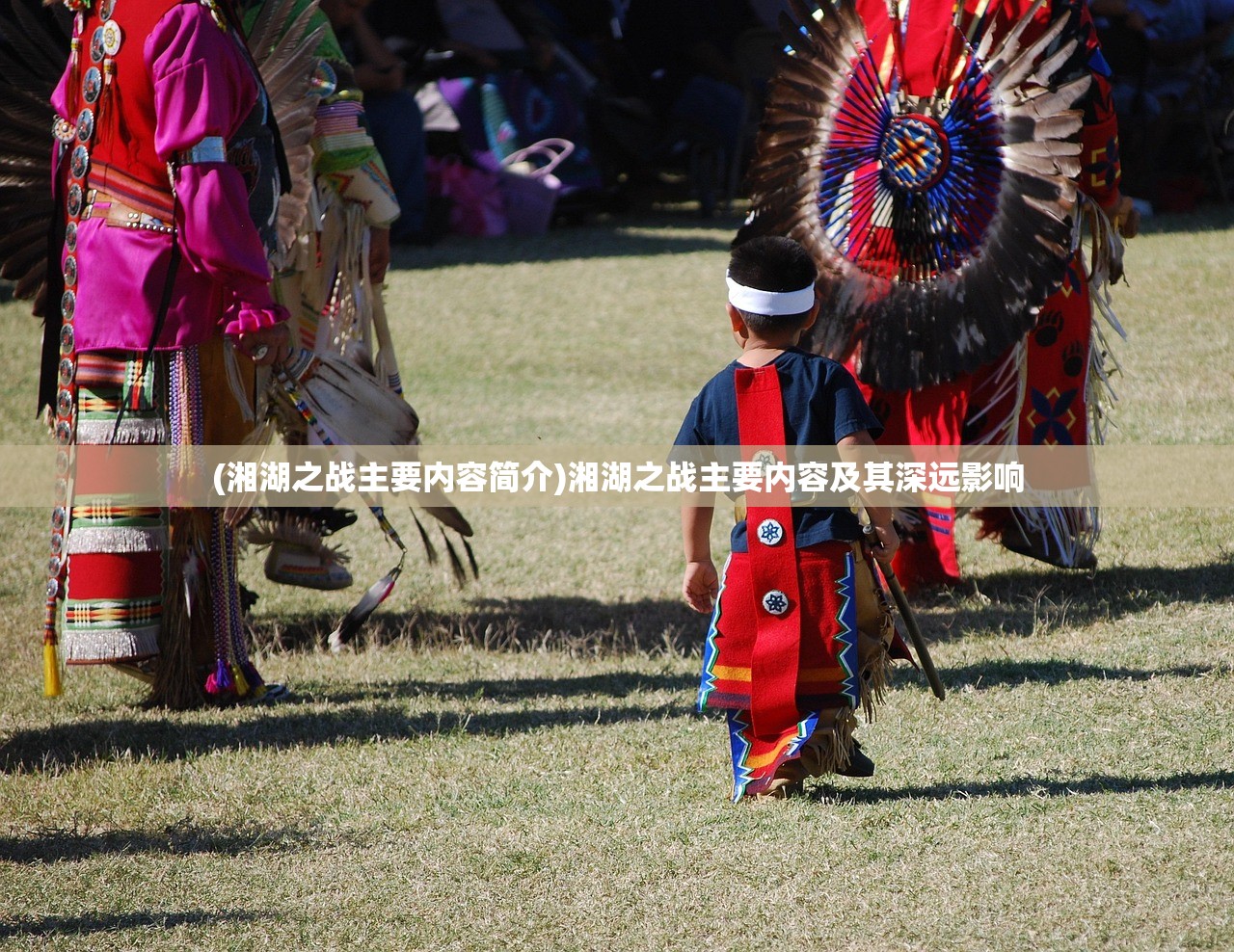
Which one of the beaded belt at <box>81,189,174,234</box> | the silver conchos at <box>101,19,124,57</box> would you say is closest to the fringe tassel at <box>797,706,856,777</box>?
the beaded belt at <box>81,189,174,234</box>

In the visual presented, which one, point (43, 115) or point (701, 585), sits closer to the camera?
point (701, 585)

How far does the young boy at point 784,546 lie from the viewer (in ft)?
8.79

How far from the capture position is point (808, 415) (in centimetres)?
266

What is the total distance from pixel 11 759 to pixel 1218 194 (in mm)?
9578

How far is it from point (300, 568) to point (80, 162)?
146 cm

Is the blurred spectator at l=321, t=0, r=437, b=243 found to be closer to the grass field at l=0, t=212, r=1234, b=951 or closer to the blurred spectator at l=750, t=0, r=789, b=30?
the blurred spectator at l=750, t=0, r=789, b=30

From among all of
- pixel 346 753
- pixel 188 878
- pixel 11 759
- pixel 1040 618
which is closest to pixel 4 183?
pixel 11 759

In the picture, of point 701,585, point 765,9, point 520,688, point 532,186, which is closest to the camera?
point 701,585

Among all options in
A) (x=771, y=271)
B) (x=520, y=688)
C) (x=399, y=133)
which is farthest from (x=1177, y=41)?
(x=771, y=271)

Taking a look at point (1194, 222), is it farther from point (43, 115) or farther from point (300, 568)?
point (43, 115)

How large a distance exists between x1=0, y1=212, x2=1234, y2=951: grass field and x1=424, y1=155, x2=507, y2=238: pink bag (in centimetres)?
575

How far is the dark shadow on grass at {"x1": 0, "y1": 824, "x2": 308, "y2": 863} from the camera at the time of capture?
2.79m

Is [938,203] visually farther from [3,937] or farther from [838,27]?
[3,937]

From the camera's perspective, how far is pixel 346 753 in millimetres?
3305
